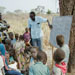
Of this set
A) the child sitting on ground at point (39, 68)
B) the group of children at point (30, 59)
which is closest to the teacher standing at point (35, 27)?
the group of children at point (30, 59)

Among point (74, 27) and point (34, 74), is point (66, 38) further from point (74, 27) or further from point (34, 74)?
point (34, 74)

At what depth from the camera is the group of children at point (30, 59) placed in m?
3.18

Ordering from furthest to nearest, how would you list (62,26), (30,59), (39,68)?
(30,59)
(62,26)
(39,68)

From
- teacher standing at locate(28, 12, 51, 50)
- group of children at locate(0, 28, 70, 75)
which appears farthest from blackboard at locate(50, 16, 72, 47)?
teacher standing at locate(28, 12, 51, 50)

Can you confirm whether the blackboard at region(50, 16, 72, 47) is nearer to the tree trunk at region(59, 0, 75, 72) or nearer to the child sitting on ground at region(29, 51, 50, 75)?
the tree trunk at region(59, 0, 75, 72)

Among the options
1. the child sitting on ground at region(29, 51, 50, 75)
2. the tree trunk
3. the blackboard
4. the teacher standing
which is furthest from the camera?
the teacher standing

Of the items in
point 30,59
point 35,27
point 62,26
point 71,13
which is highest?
point 71,13

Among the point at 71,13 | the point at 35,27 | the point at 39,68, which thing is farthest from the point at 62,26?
the point at 39,68

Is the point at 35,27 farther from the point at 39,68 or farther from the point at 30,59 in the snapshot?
the point at 39,68

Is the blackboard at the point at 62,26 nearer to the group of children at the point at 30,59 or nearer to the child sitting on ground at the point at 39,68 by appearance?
the group of children at the point at 30,59

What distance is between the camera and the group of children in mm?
3179

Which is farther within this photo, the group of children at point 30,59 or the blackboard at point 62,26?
the blackboard at point 62,26

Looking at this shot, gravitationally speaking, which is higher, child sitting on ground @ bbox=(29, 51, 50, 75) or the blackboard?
the blackboard

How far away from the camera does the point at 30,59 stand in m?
5.40
